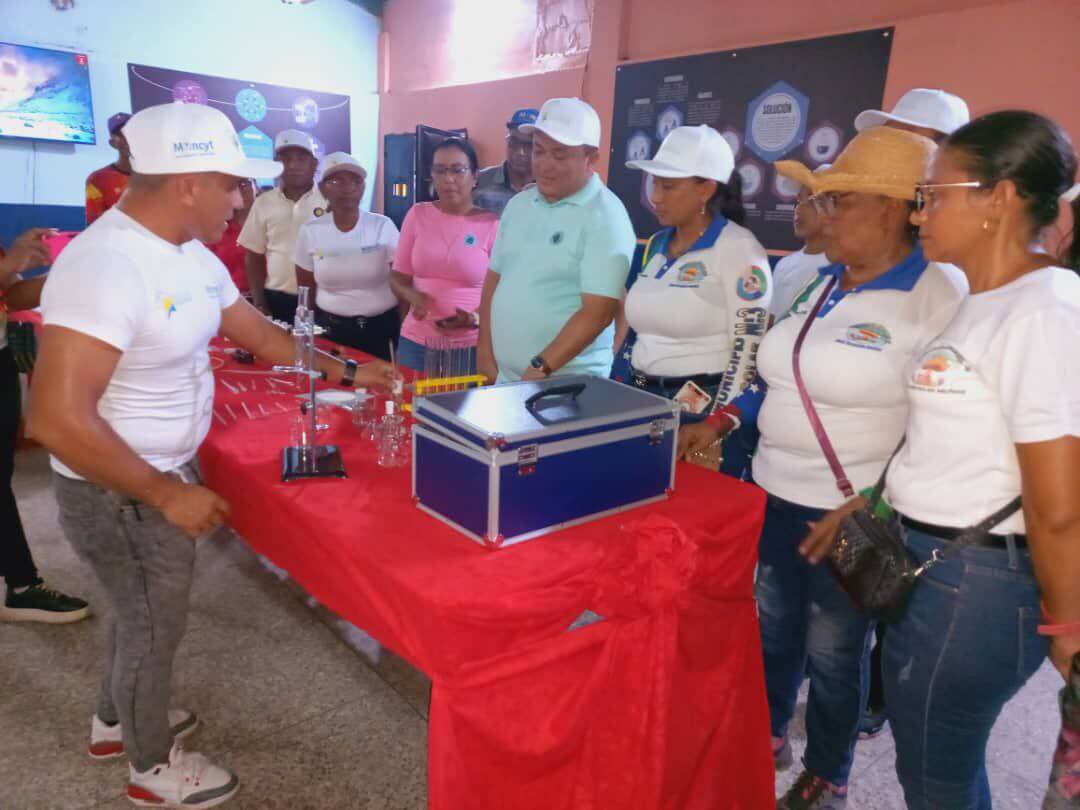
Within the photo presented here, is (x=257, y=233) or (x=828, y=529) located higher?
(x=257, y=233)

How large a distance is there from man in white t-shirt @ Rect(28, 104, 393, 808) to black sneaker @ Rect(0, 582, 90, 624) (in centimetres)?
93

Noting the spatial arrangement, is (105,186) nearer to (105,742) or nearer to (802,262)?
(105,742)

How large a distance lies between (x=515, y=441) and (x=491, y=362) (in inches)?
53.6

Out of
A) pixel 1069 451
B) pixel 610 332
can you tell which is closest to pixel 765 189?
pixel 610 332

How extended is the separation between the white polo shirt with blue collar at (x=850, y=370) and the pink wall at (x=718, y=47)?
7.77 feet

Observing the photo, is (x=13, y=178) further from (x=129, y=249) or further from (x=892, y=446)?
(x=892, y=446)

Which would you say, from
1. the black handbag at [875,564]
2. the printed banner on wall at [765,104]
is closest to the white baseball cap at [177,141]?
the black handbag at [875,564]

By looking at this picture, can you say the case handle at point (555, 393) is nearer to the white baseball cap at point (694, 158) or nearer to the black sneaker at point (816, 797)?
the white baseball cap at point (694, 158)

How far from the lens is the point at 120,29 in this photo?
6.29 metres

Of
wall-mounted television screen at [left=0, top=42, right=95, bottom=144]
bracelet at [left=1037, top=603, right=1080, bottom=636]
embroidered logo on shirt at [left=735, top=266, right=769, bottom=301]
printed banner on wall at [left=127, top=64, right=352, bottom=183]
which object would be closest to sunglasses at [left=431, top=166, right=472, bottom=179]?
embroidered logo on shirt at [left=735, top=266, right=769, bottom=301]

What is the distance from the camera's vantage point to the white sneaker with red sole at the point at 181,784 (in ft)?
5.32

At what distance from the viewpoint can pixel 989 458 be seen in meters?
1.08

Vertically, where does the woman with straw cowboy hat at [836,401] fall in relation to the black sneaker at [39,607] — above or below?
above

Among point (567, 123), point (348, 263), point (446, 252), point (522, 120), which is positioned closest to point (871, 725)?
point (567, 123)
